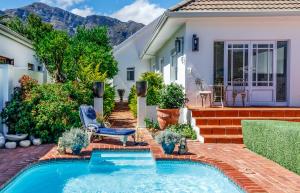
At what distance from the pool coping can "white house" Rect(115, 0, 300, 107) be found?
369cm

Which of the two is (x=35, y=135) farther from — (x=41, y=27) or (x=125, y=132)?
(x=41, y=27)

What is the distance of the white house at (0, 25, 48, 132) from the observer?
1221cm

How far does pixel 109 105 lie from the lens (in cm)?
1670

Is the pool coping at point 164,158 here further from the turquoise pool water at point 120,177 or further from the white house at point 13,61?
the white house at point 13,61

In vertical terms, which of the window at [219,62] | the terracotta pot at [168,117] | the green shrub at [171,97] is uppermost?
the window at [219,62]

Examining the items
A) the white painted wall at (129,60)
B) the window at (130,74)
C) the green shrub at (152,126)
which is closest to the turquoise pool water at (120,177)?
the green shrub at (152,126)

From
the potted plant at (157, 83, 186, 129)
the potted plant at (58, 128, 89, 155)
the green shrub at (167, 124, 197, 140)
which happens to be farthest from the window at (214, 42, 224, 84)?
the potted plant at (58, 128, 89, 155)

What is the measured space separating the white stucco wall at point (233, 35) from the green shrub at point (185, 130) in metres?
1.54

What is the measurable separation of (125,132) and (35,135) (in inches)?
124

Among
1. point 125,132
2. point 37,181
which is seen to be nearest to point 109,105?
point 125,132

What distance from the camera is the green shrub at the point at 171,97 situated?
13.3 meters

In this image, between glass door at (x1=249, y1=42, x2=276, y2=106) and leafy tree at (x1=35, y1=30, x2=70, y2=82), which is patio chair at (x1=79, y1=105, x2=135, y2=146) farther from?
A: leafy tree at (x1=35, y1=30, x2=70, y2=82)

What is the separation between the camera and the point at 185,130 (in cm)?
1244

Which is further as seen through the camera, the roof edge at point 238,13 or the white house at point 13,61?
the roof edge at point 238,13
